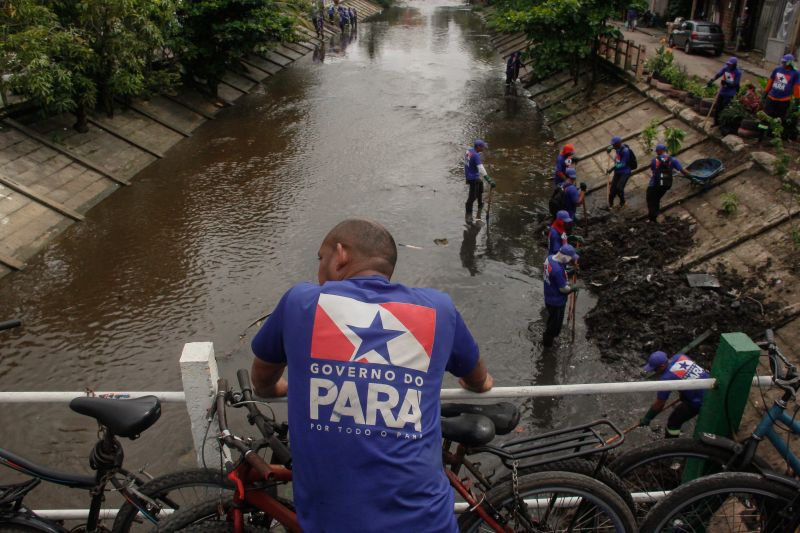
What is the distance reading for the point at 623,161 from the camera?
13602 mm

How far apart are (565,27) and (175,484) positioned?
865 inches

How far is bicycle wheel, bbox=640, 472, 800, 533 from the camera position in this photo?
330cm

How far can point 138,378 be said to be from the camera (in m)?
8.81

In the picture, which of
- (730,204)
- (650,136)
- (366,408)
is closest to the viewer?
(366,408)

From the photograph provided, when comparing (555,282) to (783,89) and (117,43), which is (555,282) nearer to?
(783,89)

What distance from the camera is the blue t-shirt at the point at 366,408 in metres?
2.27

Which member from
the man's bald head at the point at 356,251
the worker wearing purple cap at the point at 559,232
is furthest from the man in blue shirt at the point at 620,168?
the man's bald head at the point at 356,251

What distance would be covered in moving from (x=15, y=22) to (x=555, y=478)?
16.5 meters

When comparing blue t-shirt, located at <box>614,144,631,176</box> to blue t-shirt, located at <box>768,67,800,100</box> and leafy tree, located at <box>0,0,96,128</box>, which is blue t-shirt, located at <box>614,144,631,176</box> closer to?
blue t-shirt, located at <box>768,67,800,100</box>

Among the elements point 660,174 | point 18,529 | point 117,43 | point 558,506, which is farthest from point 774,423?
point 117,43

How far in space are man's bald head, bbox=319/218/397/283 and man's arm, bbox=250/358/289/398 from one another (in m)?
0.48

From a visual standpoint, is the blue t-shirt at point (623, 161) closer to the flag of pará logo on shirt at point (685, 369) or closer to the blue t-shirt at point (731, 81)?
the blue t-shirt at point (731, 81)

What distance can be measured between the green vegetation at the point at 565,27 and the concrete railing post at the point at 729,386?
19550 mm

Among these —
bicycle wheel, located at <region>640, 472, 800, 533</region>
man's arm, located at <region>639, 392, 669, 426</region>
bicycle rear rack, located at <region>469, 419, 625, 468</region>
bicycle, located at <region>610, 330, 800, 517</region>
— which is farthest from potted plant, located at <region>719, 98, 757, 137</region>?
bicycle rear rack, located at <region>469, 419, 625, 468</region>
